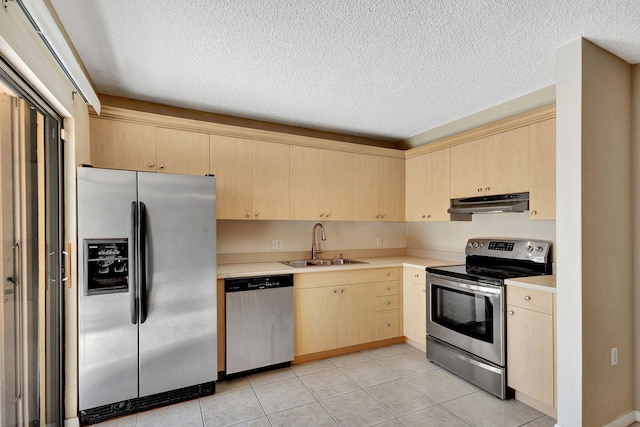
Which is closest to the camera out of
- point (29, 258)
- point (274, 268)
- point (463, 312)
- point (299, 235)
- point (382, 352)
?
point (29, 258)

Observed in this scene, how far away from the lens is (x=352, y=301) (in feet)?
10.9

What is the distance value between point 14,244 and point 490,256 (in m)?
3.48

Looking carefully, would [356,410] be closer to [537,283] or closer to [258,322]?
[258,322]

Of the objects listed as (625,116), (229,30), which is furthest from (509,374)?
(229,30)

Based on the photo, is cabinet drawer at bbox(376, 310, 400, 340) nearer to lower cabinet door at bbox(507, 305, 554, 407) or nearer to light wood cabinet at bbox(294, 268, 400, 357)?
light wood cabinet at bbox(294, 268, 400, 357)

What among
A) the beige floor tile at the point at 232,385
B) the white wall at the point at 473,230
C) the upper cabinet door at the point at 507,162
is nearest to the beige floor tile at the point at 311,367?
the beige floor tile at the point at 232,385

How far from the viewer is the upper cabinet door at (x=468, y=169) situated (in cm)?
308

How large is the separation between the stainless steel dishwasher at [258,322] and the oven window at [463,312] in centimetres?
136

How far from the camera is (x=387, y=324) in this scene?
11.5 ft

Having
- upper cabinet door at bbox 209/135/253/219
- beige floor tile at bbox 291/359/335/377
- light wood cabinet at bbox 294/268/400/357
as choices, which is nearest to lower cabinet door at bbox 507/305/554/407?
light wood cabinet at bbox 294/268/400/357

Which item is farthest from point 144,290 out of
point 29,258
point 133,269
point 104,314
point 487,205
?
point 487,205

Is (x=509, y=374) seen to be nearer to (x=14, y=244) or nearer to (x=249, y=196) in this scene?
(x=249, y=196)

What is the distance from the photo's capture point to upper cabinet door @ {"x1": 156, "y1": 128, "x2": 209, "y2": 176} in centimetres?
285

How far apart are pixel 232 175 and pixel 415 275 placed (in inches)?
81.9
